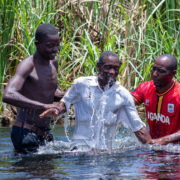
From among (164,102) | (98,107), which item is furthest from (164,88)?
(98,107)

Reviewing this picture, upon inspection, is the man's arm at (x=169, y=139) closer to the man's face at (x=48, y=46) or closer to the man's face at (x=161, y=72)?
the man's face at (x=161, y=72)

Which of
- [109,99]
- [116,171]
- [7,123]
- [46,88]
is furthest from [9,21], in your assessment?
[116,171]

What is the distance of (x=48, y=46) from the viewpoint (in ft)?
16.3

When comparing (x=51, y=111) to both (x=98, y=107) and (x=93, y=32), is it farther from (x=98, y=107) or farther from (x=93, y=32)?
(x=93, y=32)

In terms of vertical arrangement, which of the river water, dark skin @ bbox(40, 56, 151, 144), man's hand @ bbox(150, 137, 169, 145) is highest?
dark skin @ bbox(40, 56, 151, 144)

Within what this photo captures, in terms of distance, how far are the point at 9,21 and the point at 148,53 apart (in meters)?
2.07

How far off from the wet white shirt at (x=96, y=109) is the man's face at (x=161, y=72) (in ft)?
2.50

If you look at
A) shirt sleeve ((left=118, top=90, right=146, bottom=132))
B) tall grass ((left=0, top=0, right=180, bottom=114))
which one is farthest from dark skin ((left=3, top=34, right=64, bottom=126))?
tall grass ((left=0, top=0, right=180, bottom=114))

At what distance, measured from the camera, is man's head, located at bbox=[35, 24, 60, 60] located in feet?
16.3

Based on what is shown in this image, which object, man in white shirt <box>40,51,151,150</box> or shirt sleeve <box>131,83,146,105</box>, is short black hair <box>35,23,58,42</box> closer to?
man in white shirt <box>40,51,151,150</box>

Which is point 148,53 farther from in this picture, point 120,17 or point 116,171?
point 116,171

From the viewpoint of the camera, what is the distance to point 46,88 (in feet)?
16.6

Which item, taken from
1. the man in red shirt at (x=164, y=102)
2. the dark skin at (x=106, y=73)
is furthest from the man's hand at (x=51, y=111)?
the man in red shirt at (x=164, y=102)

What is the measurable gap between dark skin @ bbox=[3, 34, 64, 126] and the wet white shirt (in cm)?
31
